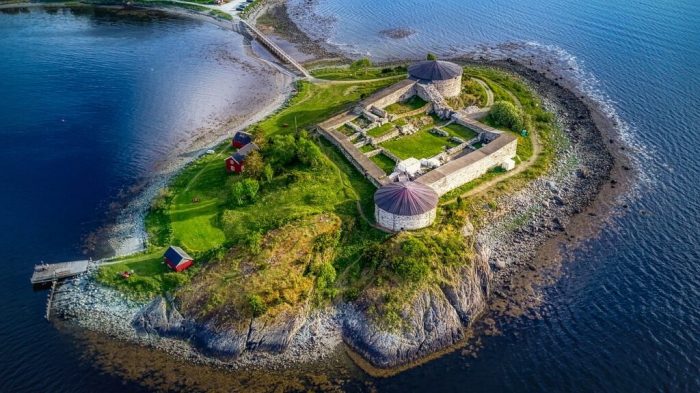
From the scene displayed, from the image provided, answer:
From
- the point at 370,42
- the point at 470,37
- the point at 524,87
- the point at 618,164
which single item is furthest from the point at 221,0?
the point at 618,164

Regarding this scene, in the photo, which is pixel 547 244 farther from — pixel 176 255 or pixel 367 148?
pixel 176 255

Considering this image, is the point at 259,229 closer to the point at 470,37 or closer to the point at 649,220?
the point at 649,220

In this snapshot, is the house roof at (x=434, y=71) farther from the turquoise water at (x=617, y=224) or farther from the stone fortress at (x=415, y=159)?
the turquoise water at (x=617, y=224)

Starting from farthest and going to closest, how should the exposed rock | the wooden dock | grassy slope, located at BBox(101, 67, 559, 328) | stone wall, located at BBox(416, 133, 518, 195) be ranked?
stone wall, located at BBox(416, 133, 518, 195), the wooden dock, grassy slope, located at BBox(101, 67, 559, 328), the exposed rock

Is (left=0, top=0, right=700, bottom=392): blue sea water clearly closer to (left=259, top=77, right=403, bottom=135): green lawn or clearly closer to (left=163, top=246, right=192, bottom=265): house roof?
(left=163, top=246, right=192, bottom=265): house roof

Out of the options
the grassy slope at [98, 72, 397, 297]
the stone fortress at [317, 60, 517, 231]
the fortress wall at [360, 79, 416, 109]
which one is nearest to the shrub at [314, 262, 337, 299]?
the grassy slope at [98, 72, 397, 297]
